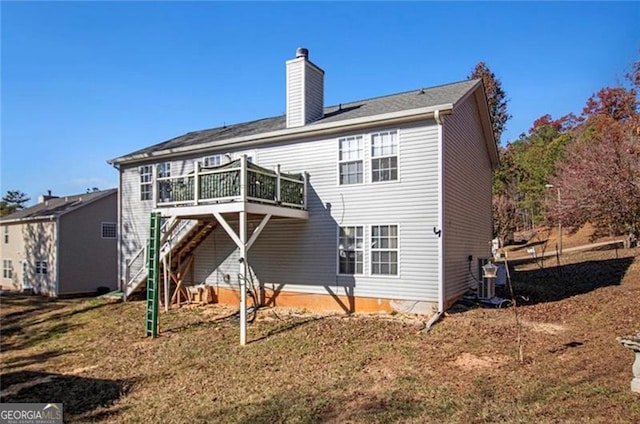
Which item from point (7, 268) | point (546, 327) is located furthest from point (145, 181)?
point (7, 268)

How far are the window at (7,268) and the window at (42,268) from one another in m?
3.95

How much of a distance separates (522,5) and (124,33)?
35.7 ft

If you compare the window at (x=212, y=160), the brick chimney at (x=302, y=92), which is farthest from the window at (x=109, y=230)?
the brick chimney at (x=302, y=92)

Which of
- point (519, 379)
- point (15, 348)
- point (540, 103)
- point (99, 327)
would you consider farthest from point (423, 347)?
point (540, 103)

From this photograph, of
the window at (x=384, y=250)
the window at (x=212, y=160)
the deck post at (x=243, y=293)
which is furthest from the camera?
the window at (x=212, y=160)

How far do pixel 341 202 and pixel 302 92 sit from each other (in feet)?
12.4

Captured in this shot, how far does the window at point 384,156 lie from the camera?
10.7m

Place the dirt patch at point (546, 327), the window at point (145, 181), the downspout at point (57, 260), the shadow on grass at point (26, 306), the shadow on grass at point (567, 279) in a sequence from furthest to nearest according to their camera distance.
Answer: the downspout at point (57, 260), the window at point (145, 181), the shadow on grass at point (26, 306), the shadow on grass at point (567, 279), the dirt patch at point (546, 327)

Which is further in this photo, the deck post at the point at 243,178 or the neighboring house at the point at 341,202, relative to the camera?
the neighboring house at the point at 341,202

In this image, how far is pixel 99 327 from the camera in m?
11.5

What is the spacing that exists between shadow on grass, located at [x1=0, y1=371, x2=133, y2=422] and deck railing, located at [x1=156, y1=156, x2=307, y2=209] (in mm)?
4534

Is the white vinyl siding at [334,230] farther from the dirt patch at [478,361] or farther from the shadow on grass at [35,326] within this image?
the shadow on grass at [35,326]

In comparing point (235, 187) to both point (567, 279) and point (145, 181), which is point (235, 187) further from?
point (567, 279)

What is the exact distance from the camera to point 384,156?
10.9m
